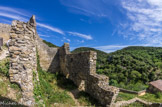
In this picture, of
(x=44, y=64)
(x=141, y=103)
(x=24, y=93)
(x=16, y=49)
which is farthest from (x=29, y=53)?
(x=141, y=103)

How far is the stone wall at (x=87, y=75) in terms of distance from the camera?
16.9ft

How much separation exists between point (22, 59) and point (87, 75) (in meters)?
4.95

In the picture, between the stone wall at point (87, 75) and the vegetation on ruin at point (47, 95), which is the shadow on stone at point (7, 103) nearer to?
the vegetation on ruin at point (47, 95)

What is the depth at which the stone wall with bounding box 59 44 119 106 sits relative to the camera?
16.9 ft

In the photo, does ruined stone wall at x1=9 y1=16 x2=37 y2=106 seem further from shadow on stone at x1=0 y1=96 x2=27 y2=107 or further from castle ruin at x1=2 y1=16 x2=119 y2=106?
shadow on stone at x1=0 y1=96 x2=27 y2=107

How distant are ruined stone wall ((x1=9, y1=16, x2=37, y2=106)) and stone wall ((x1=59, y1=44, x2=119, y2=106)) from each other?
4.07 metres

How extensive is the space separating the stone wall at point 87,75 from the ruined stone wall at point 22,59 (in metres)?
4.07

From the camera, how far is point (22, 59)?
322cm

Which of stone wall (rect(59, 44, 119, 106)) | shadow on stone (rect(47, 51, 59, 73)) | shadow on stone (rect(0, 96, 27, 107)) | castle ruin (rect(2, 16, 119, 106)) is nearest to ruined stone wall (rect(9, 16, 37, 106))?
castle ruin (rect(2, 16, 119, 106))

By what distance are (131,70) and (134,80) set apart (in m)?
5.03

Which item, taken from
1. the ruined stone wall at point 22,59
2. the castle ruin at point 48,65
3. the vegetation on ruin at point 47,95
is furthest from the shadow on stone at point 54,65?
the ruined stone wall at point 22,59

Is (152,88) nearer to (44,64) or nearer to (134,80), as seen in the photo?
(134,80)

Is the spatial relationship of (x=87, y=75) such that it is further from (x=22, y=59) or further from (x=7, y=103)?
(x=7, y=103)

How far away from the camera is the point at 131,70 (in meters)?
37.2
